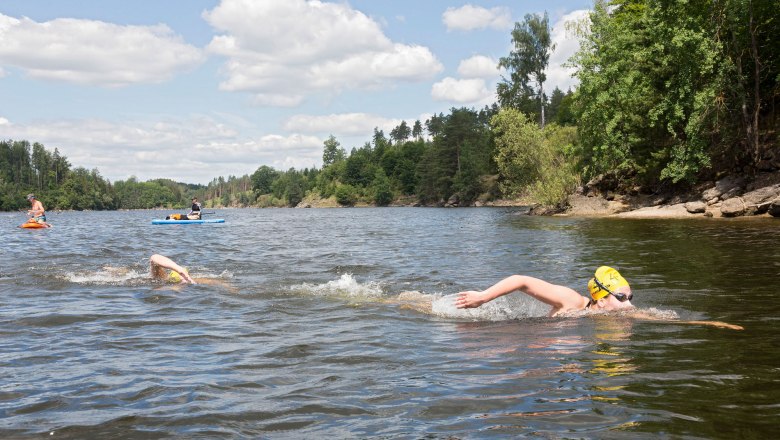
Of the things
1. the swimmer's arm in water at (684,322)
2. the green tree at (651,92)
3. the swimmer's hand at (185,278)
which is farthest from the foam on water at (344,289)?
the green tree at (651,92)

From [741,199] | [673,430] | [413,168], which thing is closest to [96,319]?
[673,430]

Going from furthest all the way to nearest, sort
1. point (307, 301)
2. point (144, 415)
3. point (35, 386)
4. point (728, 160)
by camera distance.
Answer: point (728, 160), point (307, 301), point (35, 386), point (144, 415)

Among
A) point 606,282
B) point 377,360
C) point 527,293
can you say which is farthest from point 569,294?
point 377,360

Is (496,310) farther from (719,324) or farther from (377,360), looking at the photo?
(377,360)

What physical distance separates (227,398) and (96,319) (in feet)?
15.0

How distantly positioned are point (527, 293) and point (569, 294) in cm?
85

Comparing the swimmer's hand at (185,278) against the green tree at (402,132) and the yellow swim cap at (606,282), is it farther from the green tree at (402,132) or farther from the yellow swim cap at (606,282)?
the green tree at (402,132)

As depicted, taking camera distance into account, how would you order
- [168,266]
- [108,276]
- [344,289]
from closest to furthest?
[344,289], [168,266], [108,276]

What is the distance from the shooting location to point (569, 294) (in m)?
8.27

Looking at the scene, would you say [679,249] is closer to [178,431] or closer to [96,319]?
[96,319]

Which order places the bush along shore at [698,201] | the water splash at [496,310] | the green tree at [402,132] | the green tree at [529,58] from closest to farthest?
the water splash at [496,310]
the bush along shore at [698,201]
the green tree at [529,58]
the green tree at [402,132]

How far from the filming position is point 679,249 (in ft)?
55.0

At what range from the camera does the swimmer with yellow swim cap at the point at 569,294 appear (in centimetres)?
746

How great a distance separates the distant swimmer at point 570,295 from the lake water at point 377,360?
0.26 meters
